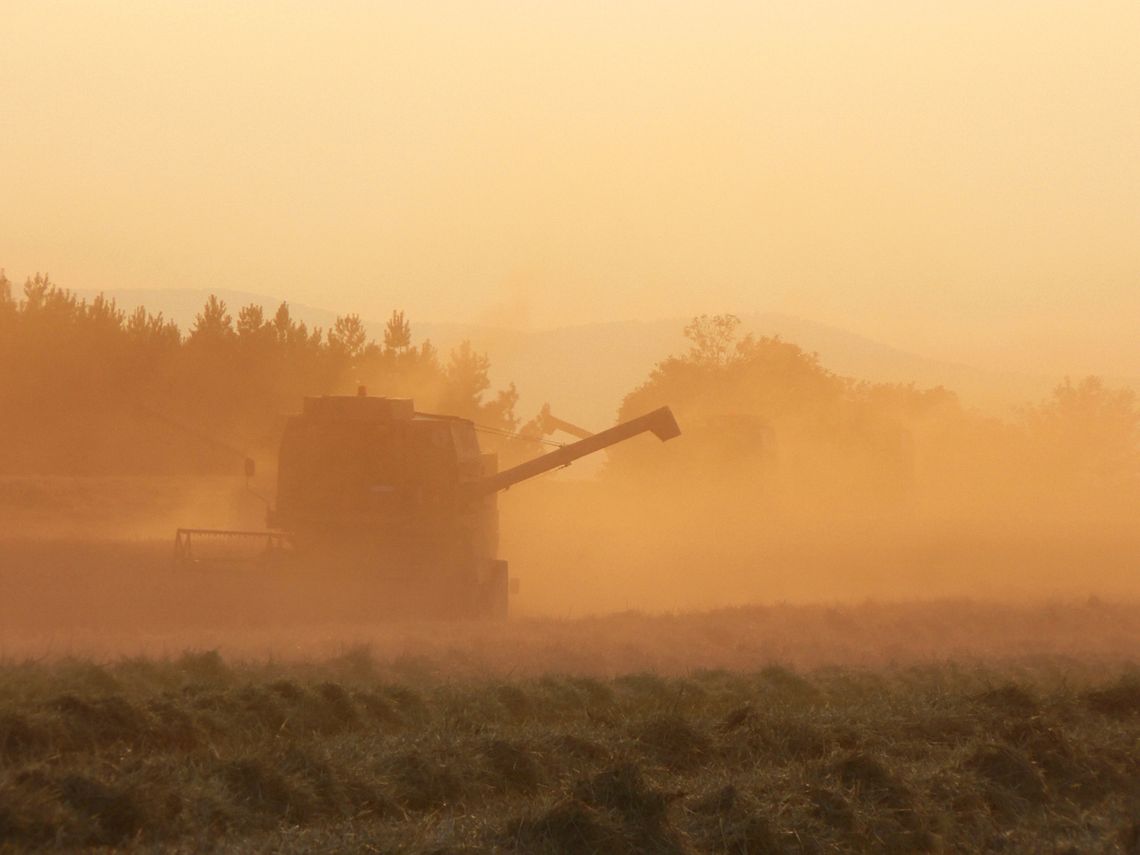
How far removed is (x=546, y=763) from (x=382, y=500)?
14.1 meters

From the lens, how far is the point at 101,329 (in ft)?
212

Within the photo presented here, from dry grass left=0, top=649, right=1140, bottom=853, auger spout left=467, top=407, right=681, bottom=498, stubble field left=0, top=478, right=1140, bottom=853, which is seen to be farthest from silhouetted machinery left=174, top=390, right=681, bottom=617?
dry grass left=0, top=649, right=1140, bottom=853

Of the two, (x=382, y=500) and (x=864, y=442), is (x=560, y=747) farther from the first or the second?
(x=864, y=442)

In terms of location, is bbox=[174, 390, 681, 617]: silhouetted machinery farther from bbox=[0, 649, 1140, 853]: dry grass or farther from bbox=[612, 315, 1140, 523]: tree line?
bbox=[612, 315, 1140, 523]: tree line

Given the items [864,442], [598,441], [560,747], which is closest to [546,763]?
[560,747]

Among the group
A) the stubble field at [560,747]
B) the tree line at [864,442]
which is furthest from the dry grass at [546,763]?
the tree line at [864,442]

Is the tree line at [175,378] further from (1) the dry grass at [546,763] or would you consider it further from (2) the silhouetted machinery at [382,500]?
(1) the dry grass at [546,763]

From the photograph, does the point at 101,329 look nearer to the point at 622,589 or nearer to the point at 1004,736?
the point at 622,589

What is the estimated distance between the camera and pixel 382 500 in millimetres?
24078

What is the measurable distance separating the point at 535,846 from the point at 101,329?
198 ft

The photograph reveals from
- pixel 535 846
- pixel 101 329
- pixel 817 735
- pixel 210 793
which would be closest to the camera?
pixel 535 846

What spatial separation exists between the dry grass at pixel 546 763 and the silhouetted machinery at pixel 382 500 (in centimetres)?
959

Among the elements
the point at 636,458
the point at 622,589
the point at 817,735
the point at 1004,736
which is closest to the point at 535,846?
the point at 817,735

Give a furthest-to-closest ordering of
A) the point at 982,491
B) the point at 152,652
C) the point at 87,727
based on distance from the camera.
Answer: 1. the point at 982,491
2. the point at 152,652
3. the point at 87,727
